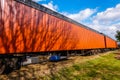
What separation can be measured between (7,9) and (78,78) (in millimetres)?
4830

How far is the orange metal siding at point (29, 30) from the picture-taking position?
7.89 metres

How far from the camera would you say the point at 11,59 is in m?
8.89

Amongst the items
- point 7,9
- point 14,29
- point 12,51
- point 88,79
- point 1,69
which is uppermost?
point 7,9

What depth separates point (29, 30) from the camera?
9.42m

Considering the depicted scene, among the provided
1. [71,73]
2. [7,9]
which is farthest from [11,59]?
[71,73]

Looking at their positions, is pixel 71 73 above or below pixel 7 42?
below

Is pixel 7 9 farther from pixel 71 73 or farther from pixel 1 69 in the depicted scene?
pixel 71 73

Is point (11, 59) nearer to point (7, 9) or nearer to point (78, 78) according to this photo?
point (7, 9)

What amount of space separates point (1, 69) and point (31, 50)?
A: 1.93 meters

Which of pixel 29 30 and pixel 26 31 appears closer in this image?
pixel 26 31

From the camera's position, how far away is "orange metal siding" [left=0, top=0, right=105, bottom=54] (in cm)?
789

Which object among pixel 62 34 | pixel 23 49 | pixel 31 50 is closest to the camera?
pixel 23 49

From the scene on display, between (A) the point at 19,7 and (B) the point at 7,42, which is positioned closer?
(B) the point at 7,42

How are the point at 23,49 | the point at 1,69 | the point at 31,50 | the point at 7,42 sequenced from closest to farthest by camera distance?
1. the point at 7,42
2. the point at 1,69
3. the point at 23,49
4. the point at 31,50
